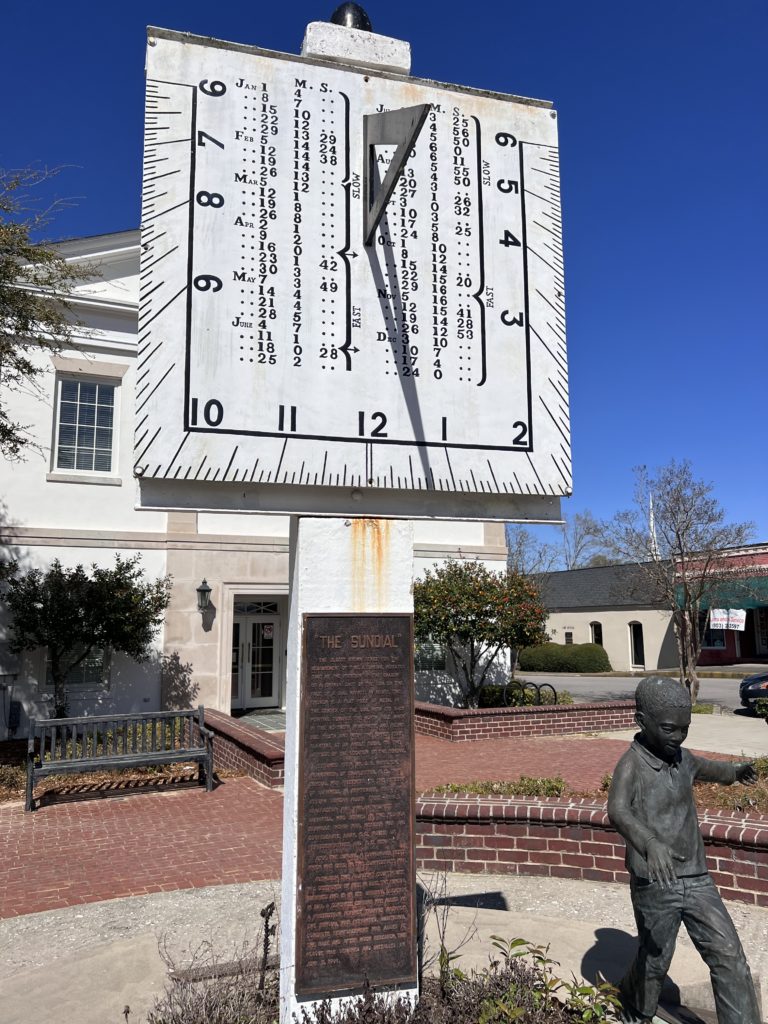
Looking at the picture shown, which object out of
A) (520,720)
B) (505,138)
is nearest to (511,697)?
(520,720)

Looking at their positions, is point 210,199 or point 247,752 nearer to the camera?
point 210,199

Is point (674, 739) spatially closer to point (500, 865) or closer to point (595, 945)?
point (595, 945)

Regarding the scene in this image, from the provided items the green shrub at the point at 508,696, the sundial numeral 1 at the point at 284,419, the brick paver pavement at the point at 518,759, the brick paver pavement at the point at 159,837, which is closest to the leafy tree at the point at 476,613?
the green shrub at the point at 508,696

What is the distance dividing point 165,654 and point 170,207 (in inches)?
455

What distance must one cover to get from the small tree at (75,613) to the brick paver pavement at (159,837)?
394cm

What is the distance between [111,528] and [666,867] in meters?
12.0

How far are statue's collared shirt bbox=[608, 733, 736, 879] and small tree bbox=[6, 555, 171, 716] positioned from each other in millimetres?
10432

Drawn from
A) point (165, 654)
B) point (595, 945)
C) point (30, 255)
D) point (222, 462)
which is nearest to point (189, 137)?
point (222, 462)

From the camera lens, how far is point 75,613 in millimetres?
12000

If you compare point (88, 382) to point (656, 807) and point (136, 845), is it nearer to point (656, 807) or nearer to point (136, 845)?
point (136, 845)

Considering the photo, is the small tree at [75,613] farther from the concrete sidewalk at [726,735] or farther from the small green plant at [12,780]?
the concrete sidewalk at [726,735]

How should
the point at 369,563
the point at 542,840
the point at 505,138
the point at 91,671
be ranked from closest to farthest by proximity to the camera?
the point at 369,563, the point at 505,138, the point at 542,840, the point at 91,671

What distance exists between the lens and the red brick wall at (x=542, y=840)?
17.4ft

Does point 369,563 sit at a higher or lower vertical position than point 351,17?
lower
